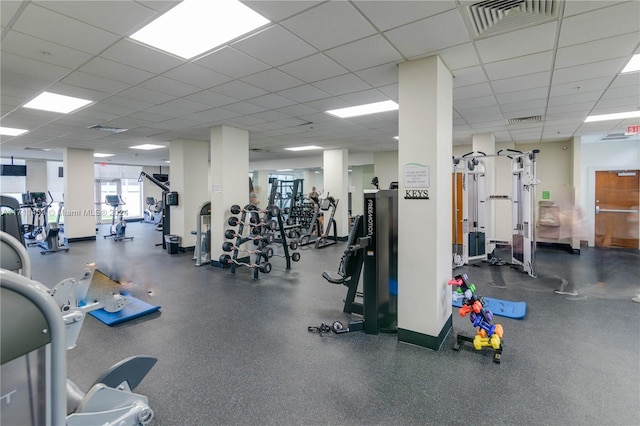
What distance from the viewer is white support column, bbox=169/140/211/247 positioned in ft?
24.1

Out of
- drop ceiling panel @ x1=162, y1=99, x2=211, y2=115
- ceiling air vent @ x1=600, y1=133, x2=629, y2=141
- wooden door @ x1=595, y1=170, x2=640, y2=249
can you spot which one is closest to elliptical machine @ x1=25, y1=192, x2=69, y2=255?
drop ceiling panel @ x1=162, y1=99, x2=211, y2=115

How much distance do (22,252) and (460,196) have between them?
6416 mm

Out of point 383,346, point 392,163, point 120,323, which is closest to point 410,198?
point 383,346

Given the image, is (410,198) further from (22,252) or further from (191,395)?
(22,252)

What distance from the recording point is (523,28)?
96.1 inches

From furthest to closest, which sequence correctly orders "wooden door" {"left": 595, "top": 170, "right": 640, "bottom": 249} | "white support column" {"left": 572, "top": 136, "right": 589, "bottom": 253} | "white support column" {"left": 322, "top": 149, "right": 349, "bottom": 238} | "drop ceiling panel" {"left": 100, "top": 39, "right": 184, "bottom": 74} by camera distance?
1. "white support column" {"left": 322, "top": 149, "right": 349, "bottom": 238}
2. "wooden door" {"left": 595, "top": 170, "right": 640, "bottom": 249}
3. "white support column" {"left": 572, "top": 136, "right": 589, "bottom": 253}
4. "drop ceiling panel" {"left": 100, "top": 39, "right": 184, "bottom": 74}

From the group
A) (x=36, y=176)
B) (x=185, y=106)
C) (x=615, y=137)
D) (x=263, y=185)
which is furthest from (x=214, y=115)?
(x=36, y=176)

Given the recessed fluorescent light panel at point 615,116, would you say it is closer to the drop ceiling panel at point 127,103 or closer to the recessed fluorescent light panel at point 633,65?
the recessed fluorescent light panel at point 633,65

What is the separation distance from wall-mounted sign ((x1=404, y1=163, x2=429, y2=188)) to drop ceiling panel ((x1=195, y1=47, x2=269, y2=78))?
1.76 metres

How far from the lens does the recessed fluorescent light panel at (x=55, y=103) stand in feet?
13.6

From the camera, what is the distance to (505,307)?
3.94m

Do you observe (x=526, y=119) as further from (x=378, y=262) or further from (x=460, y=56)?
(x=378, y=262)

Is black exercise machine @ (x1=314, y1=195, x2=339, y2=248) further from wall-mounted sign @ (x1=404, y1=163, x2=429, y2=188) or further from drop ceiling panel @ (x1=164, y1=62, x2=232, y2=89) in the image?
wall-mounted sign @ (x1=404, y1=163, x2=429, y2=188)

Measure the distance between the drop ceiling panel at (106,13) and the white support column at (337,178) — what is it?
687cm
